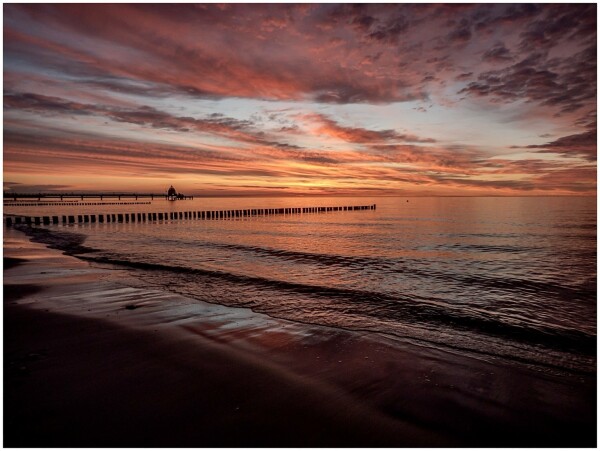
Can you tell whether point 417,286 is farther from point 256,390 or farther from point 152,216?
point 152,216

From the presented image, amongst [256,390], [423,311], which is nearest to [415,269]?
[423,311]

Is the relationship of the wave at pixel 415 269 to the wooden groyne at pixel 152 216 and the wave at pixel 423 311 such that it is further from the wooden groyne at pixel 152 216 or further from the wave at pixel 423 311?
the wooden groyne at pixel 152 216

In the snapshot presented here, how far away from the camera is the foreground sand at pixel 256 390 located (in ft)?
14.5

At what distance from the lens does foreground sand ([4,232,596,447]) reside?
4422mm

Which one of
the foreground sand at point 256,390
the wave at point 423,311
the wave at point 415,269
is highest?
the foreground sand at point 256,390

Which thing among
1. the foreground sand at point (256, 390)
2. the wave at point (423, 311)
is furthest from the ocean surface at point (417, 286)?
the foreground sand at point (256, 390)

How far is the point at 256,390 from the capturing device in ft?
17.8

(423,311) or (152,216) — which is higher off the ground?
(152,216)

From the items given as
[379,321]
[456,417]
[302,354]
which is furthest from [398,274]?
[456,417]

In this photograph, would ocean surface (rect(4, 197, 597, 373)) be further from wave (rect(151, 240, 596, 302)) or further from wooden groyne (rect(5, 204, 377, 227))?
wooden groyne (rect(5, 204, 377, 227))

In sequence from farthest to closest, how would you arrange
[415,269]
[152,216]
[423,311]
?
1. [152,216]
2. [415,269]
3. [423,311]

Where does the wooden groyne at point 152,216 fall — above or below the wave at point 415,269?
above

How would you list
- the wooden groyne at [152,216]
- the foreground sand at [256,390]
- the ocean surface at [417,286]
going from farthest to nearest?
the wooden groyne at [152,216] < the ocean surface at [417,286] < the foreground sand at [256,390]

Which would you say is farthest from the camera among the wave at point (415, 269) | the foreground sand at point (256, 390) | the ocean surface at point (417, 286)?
the wave at point (415, 269)
